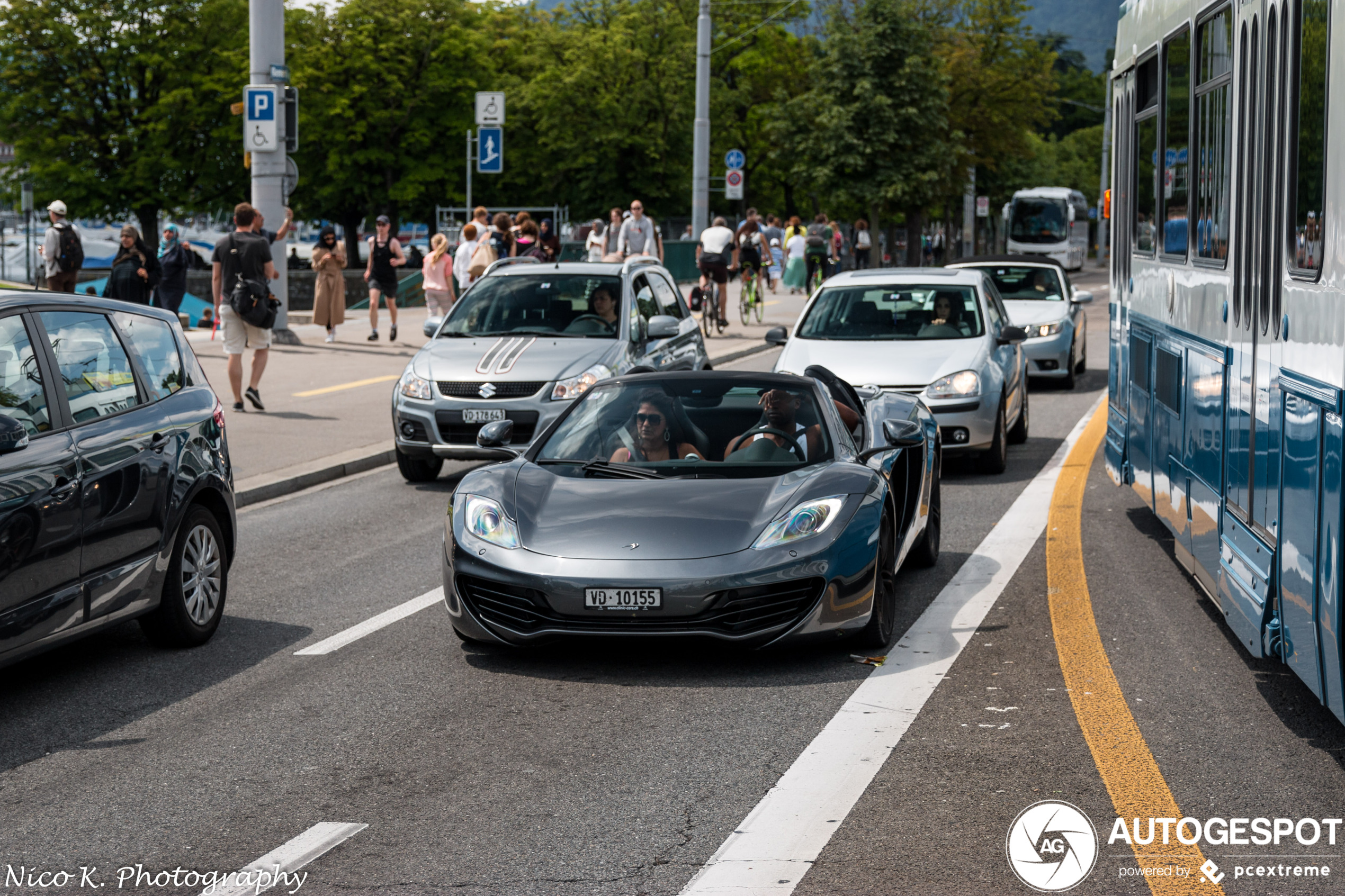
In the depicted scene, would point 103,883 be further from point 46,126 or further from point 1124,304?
point 46,126

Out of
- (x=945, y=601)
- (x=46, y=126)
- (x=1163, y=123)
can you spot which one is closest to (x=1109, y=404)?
(x=1163, y=123)

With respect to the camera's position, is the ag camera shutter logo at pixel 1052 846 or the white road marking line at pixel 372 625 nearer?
the ag camera shutter logo at pixel 1052 846

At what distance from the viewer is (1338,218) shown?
483cm

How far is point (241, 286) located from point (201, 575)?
9160 millimetres

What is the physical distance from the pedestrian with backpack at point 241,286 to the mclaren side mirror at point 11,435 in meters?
9.91


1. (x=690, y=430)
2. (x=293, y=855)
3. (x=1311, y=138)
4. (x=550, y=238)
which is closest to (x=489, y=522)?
(x=690, y=430)

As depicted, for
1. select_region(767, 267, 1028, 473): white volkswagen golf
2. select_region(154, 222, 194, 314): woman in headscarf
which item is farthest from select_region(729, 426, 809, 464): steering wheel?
select_region(154, 222, 194, 314): woman in headscarf

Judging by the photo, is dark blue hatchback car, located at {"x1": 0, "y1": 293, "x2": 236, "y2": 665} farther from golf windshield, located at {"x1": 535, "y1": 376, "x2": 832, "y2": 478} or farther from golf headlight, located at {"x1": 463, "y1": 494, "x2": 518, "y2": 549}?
golf windshield, located at {"x1": 535, "y1": 376, "x2": 832, "y2": 478}

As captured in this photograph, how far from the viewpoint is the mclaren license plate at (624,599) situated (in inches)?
251

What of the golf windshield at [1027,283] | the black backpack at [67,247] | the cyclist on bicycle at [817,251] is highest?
the cyclist on bicycle at [817,251]

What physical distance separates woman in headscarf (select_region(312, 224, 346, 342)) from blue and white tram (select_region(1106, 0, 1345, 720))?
52.6 ft

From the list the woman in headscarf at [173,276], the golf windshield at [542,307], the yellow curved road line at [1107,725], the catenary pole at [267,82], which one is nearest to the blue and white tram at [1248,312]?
the yellow curved road line at [1107,725]

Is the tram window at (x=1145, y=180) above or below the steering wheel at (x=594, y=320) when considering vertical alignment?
above

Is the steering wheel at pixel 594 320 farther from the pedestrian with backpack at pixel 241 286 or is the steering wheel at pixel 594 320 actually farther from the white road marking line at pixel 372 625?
the white road marking line at pixel 372 625
